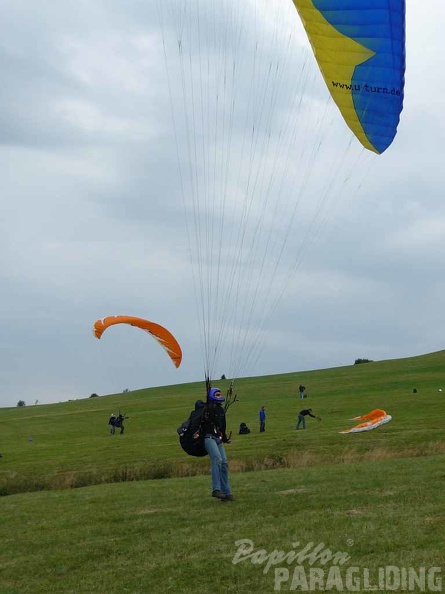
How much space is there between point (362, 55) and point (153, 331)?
49.9ft

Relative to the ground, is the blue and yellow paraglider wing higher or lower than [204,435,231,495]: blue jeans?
higher

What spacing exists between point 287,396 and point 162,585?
56568mm

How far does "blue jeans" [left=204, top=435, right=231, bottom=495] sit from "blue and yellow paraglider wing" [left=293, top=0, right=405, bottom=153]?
735 centimetres

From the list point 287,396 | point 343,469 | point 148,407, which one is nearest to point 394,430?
point 343,469

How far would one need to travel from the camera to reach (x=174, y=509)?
1456cm

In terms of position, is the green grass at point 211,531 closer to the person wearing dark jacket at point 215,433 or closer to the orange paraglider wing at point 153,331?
the person wearing dark jacket at point 215,433

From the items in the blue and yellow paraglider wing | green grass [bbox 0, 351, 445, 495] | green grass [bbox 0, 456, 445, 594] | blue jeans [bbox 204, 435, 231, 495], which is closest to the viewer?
green grass [bbox 0, 456, 445, 594]

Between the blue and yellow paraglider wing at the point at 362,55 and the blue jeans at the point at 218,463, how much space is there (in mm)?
7349

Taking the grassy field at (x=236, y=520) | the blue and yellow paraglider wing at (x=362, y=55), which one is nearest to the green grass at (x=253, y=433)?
the grassy field at (x=236, y=520)

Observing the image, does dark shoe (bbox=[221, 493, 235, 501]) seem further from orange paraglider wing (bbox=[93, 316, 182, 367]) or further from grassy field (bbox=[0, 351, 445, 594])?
orange paraglider wing (bbox=[93, 316, 182, 367])

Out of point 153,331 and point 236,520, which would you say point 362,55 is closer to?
point 236,520

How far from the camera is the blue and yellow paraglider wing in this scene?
15.4 m

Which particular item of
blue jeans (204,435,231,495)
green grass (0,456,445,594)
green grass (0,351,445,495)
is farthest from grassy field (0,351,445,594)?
blue jeans (204,435,231,495)

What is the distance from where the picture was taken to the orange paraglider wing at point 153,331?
2799 centimetres
